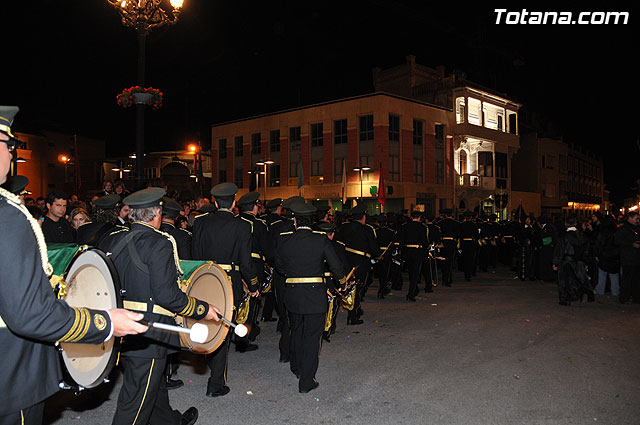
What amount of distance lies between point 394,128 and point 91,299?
35027 mm

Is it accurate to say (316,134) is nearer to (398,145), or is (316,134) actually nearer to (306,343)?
→ (398,145)

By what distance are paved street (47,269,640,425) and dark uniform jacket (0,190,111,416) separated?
2647 millimetres

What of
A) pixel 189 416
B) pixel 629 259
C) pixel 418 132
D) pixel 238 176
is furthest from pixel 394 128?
pixel 189 416

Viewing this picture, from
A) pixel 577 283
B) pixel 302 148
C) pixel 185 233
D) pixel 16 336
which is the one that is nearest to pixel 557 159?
pixel 302 148

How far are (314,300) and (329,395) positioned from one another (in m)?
1.08

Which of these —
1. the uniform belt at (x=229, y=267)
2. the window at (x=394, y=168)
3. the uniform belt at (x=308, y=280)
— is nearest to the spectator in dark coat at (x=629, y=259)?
the uniform belt at (x=308, y=280)

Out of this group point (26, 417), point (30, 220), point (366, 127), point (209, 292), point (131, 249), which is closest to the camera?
point (30, 220)

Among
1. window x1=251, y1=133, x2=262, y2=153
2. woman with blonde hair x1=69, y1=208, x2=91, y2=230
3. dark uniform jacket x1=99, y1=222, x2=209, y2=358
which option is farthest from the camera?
window x1=251, y1=133, x2=262, y2=153

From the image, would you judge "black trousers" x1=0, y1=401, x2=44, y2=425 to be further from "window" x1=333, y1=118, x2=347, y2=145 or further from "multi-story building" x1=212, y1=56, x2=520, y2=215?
"window" x1=333, y1=118, x2=347, y2=145

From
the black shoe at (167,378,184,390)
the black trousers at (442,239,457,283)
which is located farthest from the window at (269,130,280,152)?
the black shoe at (167,378,184,390)

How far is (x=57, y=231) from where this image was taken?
24.1 ft

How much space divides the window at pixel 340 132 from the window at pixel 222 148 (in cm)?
1356

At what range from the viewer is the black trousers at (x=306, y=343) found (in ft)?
17.6

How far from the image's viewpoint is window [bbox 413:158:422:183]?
37438mm
